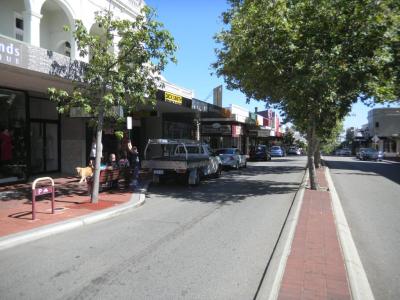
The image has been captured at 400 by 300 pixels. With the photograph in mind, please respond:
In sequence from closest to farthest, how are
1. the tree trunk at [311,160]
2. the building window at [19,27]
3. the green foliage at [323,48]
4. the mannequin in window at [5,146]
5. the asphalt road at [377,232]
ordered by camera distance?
the asphalt road at [377,232]
the green foliage at [323,48]
the mannequin in window at [5,146]
the tree trunk at [311,160]
the building window at [19,27]

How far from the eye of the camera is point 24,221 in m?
9.05

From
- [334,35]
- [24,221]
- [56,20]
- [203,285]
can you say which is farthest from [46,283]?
[56,20]

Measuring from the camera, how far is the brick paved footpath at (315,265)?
16.7 feet

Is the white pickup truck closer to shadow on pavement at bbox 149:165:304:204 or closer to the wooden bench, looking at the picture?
shadow on pavement at bbox 149:165:304:204

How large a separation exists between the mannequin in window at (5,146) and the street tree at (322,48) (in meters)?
8.34

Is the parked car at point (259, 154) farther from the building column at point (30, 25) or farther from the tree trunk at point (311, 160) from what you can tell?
the building column at point (30, 25)

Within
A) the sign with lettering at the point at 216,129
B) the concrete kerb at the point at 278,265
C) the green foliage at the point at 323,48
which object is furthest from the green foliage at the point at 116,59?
the sign with lettering at the point at 216,129

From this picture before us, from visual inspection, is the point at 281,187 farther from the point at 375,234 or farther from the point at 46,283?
the point at 46,283

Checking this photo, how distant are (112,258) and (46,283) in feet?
4.39

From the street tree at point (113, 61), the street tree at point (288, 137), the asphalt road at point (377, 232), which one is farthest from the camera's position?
the street tree at point (288, 137)

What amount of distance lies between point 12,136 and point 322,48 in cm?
1096

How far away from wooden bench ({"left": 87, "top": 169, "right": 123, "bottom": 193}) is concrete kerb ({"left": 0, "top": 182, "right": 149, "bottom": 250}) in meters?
1.38

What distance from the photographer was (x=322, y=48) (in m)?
13.6

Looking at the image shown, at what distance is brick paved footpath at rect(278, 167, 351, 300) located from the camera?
5102mm
